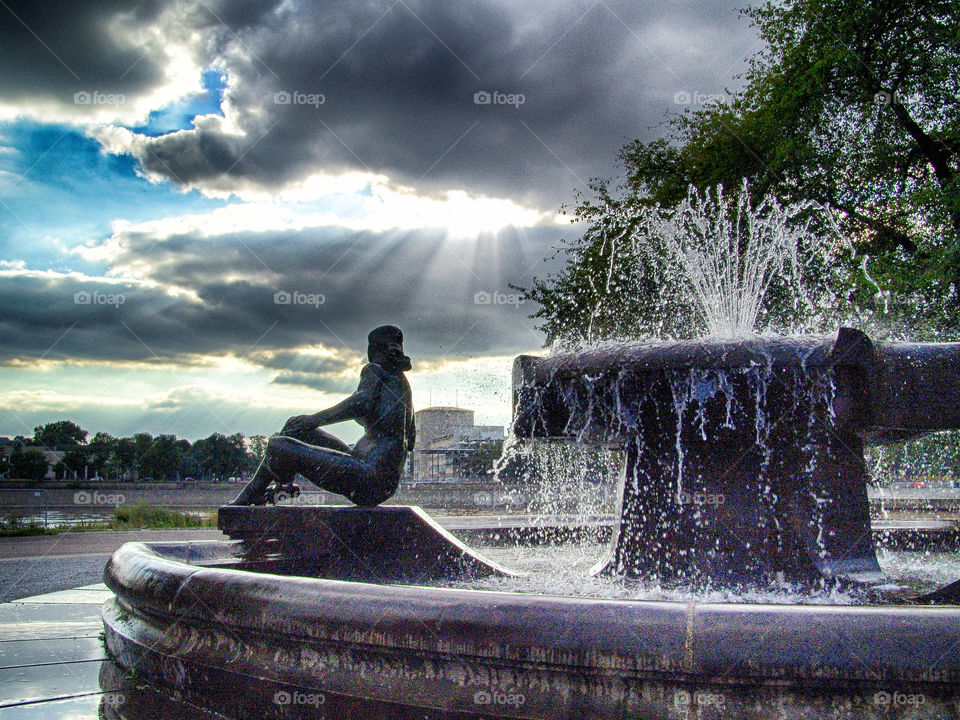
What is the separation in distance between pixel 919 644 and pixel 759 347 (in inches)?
96.0

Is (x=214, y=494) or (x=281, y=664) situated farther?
(x=214, y=494)

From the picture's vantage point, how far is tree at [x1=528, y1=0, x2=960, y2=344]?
18.6 meters

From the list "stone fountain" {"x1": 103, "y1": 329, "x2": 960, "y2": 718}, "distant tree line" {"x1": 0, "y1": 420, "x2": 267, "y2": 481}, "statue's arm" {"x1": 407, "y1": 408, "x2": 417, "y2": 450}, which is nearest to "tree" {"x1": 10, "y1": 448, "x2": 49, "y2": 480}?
"distant tree line" {"x1": 0, "y1": 420, "x2": 267, "y2": 481}

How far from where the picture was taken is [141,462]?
268 ft

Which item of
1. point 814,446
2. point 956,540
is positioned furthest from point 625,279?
point 814,446

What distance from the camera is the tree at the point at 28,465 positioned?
70.6 m

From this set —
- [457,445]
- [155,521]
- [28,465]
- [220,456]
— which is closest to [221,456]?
[220,456]

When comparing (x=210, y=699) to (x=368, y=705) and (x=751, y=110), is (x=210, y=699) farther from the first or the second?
(x=751, y=110)

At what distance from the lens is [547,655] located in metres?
2.71

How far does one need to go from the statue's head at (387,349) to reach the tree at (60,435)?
98324 millimetres

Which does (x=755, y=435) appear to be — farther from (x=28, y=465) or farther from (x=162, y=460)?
(x=162, y=460)

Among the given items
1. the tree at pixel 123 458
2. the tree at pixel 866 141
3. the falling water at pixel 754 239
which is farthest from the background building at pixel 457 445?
the tree at pixel 123 458

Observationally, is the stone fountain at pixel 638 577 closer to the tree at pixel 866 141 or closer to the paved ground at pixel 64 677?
the paved ground at pixel 64 677

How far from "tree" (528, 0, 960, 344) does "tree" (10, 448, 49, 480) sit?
210 ft
